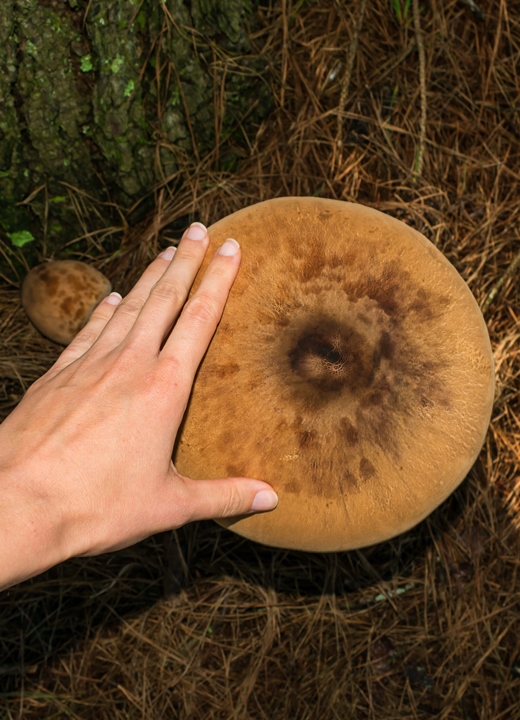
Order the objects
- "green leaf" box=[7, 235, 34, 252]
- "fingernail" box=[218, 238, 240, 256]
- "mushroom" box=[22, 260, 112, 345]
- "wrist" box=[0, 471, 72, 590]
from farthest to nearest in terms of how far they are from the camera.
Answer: "green leaf" box=[7, 235, 34, 252] → "mushroom" box=[22, 260, 112, 345] → "fingernail" box=[218, 238, 240, 256] → "wrist" box=[0, 471, 72, 590]

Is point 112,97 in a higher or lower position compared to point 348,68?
higher

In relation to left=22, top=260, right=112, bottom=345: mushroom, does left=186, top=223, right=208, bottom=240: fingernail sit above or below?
above

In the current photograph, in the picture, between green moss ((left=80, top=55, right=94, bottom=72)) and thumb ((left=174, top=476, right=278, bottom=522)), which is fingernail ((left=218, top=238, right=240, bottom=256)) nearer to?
thumb ((left=174, top=476, right=278, bottom=522))

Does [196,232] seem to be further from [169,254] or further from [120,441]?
[120,441]

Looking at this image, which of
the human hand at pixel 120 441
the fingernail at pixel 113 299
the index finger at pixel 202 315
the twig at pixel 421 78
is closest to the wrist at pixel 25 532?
the human hand at pixel 120 441

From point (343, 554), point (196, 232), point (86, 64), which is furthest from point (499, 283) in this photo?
point (86, 64)

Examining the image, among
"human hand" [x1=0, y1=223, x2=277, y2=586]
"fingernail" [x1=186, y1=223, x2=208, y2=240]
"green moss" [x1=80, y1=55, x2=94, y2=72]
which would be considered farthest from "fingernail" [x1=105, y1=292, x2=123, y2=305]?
"green moss" [x1=80, y1=55, x2=94, y2=72]
